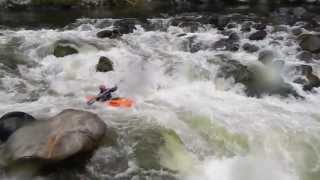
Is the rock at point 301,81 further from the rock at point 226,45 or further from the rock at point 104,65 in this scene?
the rock at point 104,65

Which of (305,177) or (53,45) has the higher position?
(53,45)

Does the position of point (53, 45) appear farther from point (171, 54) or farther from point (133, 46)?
point (171, 54)

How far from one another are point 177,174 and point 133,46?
621cm

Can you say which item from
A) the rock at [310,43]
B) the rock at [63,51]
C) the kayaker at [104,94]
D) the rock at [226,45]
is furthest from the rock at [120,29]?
the rock at [310,43]

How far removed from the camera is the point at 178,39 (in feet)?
43.4

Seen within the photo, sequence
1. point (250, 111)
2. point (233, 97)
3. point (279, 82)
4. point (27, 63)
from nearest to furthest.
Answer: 1. point (250, 111)
2. point (233, 97)
3. point (279, 82)
4. point (27, 63)

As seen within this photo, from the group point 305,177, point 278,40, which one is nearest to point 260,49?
point 278,40

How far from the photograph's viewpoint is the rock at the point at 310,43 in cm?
1223

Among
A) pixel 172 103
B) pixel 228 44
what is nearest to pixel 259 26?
pixel 228 44

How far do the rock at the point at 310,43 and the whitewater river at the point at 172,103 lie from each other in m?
0.30

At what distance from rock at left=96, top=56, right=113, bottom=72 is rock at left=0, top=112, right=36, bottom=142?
316 centimetres

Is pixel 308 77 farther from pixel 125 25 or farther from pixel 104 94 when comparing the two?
pixel 125 25

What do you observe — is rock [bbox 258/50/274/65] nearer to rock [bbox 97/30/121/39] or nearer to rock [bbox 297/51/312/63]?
rock [bbox 297/51/312/63]

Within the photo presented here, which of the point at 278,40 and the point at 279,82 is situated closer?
the point at 279,82
